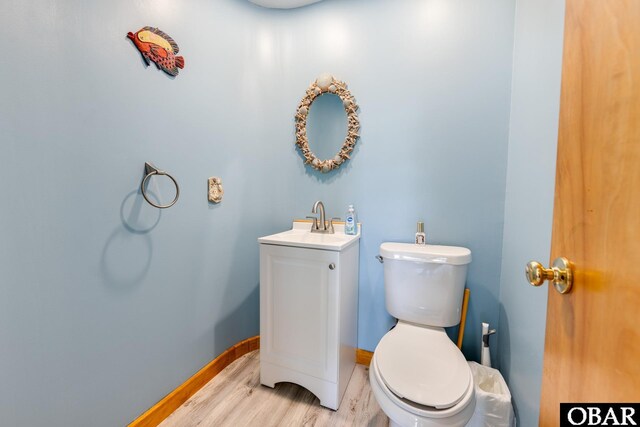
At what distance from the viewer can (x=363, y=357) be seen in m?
1.82

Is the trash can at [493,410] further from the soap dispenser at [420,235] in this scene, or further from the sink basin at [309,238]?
the sink basin at [309,238]

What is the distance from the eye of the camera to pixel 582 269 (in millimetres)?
455

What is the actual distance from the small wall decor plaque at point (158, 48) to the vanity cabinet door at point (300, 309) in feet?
3.39

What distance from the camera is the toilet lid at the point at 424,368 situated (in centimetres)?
96

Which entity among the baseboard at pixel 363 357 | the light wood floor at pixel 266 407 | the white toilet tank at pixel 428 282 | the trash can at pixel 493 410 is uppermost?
the white toilet tank at pixel 428 282

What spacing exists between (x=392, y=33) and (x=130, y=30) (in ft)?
4.52

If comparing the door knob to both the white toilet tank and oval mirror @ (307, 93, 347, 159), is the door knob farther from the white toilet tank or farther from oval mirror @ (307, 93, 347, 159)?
oval mirror @ (307, 93, 347, 159)

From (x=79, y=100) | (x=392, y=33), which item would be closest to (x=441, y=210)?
(x=392, y=33)

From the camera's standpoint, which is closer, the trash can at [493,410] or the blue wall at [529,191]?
the blue wall at [529,191]

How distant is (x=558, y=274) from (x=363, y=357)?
159cm

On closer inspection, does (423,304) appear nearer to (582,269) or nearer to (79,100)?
(582,269)
